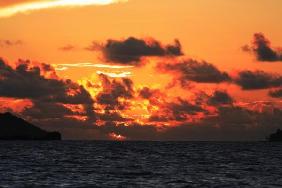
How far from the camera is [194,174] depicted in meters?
95.9

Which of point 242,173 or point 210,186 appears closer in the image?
point 210,186

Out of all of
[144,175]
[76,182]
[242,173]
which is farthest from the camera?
[242,173]

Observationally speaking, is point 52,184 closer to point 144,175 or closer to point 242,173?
point 144,175

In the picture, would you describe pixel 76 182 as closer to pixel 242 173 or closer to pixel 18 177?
pixel 18 177

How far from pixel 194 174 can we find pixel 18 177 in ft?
89.6

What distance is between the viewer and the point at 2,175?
8756 centimetres

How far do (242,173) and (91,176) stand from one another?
25422mm

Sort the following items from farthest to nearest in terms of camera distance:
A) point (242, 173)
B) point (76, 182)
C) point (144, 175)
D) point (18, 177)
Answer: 1. point (242, 173)
2. point (144, 175)
3. point (18, 177)
4. point (76, 182)

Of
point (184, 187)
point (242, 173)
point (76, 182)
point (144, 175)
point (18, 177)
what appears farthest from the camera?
point (242, 173)

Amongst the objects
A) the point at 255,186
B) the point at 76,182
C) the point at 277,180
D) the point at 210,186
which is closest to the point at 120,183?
the point at 76,182

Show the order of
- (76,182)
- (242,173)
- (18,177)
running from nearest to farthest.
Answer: (76,182) → (18,177) → (242,173)

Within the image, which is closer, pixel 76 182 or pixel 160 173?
pixel 76 182

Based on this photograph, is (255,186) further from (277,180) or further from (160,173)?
(160,173)

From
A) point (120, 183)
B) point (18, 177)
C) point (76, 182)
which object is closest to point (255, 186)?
point (120, 183)
